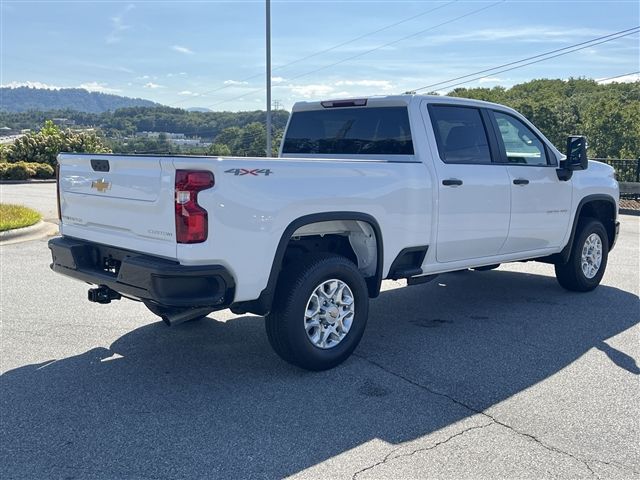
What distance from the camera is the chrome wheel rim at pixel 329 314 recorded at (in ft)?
15.0

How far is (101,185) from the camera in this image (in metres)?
4.54

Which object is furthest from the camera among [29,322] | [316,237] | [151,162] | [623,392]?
[29,322]

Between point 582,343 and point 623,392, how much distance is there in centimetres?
109

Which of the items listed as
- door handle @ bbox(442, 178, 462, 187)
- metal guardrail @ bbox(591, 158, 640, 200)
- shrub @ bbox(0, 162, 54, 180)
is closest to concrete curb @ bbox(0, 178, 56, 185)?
shrub @ bbox(0, 162, 54, 180)

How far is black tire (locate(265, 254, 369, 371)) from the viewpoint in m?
4.36

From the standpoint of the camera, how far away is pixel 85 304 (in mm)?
6461

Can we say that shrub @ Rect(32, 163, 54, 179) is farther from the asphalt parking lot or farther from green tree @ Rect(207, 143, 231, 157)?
the asphalt parking lot

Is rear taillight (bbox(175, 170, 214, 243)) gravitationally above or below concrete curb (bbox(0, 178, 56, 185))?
above

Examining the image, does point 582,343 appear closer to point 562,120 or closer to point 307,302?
point 307,302

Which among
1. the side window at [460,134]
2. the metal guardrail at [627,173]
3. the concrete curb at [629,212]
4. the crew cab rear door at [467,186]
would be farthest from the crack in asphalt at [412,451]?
the metal guardrail at [627,173]

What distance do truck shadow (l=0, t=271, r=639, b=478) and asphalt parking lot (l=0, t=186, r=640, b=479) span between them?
0.04ft

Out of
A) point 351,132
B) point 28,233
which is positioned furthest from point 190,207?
point 28,233

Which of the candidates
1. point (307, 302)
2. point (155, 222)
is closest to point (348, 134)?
point (307, 302)

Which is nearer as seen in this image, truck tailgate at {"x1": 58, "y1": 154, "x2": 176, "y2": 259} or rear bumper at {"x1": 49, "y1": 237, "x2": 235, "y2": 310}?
rear bumper at {"x1": 49, "y1": 237, "x2": 235, "y2": 310}
